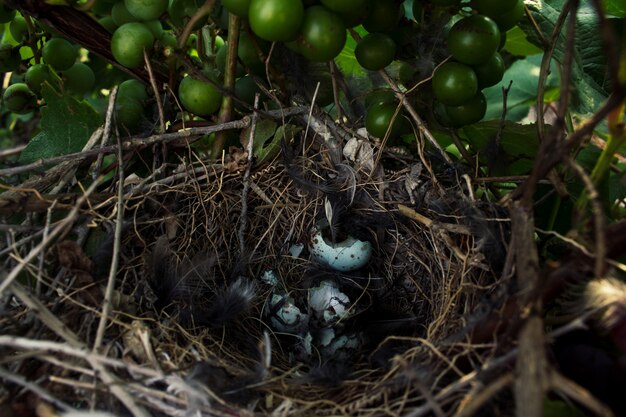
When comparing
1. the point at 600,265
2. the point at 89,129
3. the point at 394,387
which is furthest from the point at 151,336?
the point at 600,265

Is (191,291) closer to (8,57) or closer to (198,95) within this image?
(198,95)

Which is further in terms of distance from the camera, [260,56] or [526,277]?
[260,56]

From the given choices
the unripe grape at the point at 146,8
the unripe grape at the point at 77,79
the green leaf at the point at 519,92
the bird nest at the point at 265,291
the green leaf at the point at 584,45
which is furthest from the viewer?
the green leaf at the point at 519,92

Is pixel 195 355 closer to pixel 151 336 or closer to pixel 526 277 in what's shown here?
pixel 151 336

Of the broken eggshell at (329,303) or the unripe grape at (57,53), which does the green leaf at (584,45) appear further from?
the unripe grape at (57,53)

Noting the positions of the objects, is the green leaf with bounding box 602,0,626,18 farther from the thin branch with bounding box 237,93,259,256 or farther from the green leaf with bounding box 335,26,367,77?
the thin branch with bounding box 237,93,259,256

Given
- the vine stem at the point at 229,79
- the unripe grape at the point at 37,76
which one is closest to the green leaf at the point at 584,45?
the vine stem at the point at 229,79

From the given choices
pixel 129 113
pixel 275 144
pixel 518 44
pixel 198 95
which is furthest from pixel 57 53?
pixel 518 44
